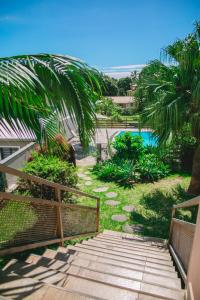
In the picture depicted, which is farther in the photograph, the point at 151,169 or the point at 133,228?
the point at 151,169

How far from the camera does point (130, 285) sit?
2.28 meters

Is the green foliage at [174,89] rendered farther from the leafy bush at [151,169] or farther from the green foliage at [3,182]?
the green foliage at [3,182]

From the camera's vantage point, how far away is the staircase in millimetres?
1631

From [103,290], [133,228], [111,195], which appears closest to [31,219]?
[103,290]

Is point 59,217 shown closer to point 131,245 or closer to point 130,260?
point 130,260

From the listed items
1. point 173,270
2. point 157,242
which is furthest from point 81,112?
point 157,242

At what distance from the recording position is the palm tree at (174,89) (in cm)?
507

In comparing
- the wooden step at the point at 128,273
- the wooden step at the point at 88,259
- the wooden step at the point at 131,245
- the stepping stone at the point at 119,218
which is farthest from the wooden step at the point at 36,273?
the stepping stone at the point at 119,218

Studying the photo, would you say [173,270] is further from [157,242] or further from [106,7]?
[106,7]

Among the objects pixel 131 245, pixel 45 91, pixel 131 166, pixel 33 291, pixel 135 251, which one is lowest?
pixel 131 245

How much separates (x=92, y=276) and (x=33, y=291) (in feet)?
3.13

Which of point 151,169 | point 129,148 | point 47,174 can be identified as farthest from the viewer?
point 129,148

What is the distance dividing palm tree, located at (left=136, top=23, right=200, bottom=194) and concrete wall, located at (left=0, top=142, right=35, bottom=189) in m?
4.16

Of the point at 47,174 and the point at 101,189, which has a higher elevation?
the point at 47,174
